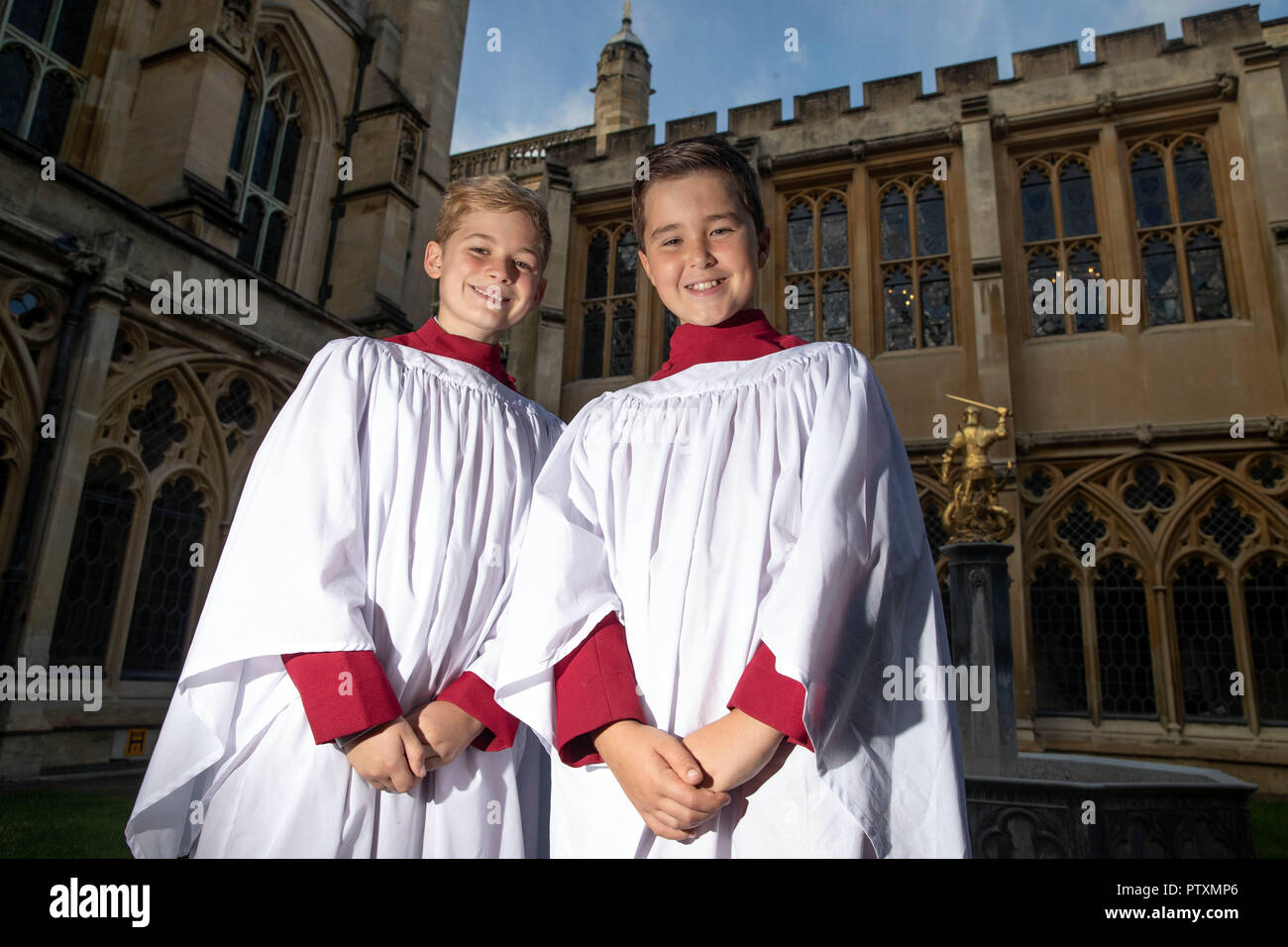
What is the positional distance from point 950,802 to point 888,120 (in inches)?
496

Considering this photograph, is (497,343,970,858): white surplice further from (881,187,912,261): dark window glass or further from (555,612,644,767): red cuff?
(881,187,912,261): dark window glass

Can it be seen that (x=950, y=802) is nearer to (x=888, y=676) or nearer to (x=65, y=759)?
(x=888, y=676)

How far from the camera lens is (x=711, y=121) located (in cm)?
1273

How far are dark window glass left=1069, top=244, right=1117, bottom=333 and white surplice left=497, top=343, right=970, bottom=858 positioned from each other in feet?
35.6

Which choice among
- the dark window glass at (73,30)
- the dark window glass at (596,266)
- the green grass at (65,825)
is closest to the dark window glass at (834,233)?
the dark window glass at (596,266)

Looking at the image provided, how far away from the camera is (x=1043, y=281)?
10672 millimetres

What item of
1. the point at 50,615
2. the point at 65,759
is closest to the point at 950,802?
the point at 50,615

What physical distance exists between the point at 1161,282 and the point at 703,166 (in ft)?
37.3

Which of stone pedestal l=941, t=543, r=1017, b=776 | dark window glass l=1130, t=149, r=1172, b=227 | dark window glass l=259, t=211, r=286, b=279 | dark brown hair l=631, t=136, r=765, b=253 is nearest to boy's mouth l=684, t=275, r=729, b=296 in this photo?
dark brown hair l=631, t=136, r=765, b=253

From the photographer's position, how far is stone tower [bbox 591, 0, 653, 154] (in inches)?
717

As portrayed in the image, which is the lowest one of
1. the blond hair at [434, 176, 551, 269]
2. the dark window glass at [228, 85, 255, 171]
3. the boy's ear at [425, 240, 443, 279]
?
the boy's ear at [425, 240, 443, 279]

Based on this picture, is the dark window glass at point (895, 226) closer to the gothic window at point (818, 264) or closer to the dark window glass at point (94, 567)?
the gothic window at point (818, 264)
